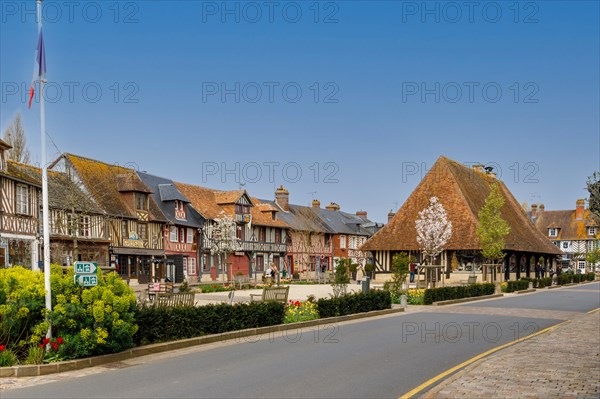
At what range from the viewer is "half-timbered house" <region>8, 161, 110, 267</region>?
36719 millimetres

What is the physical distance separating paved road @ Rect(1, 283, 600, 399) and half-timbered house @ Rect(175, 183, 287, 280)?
123ft

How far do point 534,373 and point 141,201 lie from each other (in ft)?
130

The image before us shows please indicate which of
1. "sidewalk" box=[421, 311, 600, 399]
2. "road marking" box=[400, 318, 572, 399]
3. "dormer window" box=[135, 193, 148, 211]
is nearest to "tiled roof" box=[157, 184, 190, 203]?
"dormer window" box=[135, 193, 148, 211]

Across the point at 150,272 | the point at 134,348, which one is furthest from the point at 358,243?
the point at 134,348

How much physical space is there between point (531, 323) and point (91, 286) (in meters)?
13.7

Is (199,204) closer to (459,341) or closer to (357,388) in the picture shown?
(459,341)

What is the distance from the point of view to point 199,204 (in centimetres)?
5612

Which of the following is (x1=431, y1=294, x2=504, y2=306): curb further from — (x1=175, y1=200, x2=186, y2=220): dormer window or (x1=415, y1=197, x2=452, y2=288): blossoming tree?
(x1=175, y1=200, x2=186, y2=220): dormer window

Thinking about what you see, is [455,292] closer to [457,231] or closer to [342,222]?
[457,231]

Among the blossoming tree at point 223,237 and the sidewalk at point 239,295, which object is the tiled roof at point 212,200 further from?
the sidewalk at point 239,295

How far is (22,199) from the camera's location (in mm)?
32719

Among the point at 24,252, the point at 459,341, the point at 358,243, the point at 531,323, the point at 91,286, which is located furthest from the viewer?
the point at 358,243

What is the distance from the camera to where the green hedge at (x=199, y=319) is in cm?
1277

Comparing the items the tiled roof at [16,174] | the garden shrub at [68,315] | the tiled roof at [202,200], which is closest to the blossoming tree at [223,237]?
the tiled roof at [202,200]
